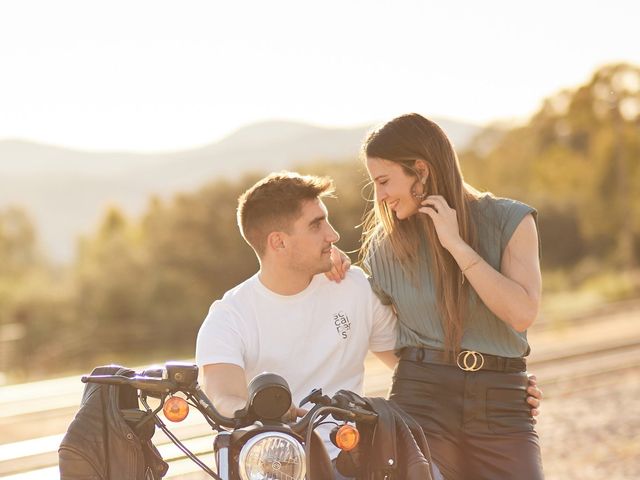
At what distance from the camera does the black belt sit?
11.5 feet

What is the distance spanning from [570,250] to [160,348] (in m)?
15.3

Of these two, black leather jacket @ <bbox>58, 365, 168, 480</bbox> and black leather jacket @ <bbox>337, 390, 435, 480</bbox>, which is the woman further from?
black leather jacket @ <bbox>58, 365, 168, 480</bbox>

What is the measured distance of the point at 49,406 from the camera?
11.6 meters

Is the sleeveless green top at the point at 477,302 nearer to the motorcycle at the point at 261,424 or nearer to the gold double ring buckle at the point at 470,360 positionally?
the gold double ring buckle at the point at 470,360

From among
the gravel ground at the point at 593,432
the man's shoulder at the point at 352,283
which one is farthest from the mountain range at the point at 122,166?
the man's shoulder at the point at 352,283

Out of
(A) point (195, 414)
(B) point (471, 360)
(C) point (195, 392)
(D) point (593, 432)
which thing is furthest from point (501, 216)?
(A) point (195, 414)

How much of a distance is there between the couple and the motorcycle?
75cm

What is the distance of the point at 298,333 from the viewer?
3484mm

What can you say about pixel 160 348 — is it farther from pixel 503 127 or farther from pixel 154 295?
pixel 503 127

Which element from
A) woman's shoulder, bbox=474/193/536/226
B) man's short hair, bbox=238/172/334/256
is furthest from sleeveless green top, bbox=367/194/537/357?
man's short hair, bbox=238/172/334/256

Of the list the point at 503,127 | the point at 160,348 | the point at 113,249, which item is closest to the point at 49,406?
the point at 160,348

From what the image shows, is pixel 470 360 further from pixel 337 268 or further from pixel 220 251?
pixel 220 251

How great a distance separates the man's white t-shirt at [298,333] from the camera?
11.1 feet

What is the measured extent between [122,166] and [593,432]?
566 feet
